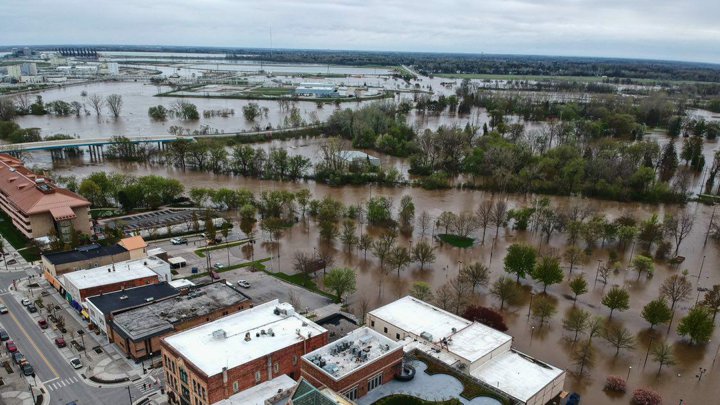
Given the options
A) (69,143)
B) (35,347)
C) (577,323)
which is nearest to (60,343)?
(35,347)

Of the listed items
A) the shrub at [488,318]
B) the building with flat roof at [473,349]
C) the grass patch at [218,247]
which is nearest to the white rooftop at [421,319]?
the building with flat roof at [473,349]

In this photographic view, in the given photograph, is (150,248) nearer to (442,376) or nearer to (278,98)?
(442,376)

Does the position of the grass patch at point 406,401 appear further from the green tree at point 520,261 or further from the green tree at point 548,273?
the green tree at point 520,261

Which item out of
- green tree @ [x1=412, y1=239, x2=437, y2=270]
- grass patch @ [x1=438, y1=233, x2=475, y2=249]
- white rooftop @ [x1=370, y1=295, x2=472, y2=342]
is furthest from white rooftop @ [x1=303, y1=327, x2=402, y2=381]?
grass patch @ [x1=438, y1=233, x2=475, y2=249]

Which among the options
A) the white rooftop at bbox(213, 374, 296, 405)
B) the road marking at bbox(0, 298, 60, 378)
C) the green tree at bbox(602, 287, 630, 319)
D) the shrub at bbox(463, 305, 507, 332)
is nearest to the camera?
the white rooftop at bbox(213, 374, 296, 405)

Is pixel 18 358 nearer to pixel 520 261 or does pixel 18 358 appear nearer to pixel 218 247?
pixel 218 247

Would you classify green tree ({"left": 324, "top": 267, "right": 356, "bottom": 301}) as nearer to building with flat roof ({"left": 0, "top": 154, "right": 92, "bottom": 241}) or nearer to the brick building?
the brick building

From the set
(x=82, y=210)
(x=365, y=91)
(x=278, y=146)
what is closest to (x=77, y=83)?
(x=365, y=91)
